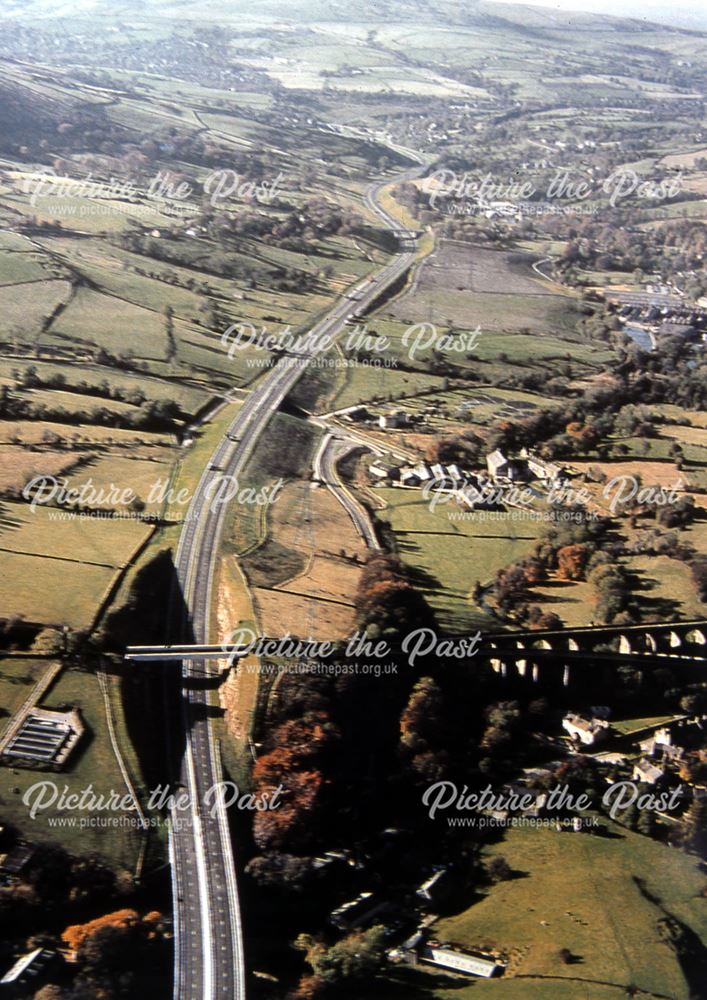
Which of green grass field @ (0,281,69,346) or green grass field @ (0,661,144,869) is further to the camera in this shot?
green grass field @ (0,281,69,346)

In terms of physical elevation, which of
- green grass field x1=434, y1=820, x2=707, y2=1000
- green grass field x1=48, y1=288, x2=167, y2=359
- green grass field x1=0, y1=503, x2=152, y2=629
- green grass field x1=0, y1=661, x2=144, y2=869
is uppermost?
green grass field x1=48, y1=288, x2=167, y2=359

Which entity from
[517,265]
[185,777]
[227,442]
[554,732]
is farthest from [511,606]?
[517,265]

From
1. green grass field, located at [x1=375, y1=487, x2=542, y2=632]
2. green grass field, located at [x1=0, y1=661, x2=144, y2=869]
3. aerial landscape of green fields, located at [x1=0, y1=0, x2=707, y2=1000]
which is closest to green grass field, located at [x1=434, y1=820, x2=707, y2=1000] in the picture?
Answer: aerial landscape of green fields, located at [x1=0, y1=0, x2=707, y2=1000]

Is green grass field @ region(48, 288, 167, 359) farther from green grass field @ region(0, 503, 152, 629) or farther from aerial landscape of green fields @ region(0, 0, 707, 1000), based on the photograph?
green grass field @ region(0, 503, 152, 629)

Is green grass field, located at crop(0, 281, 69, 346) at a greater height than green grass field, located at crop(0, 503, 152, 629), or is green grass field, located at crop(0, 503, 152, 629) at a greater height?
green grass field, located at crop(0, 281, 69, 346)

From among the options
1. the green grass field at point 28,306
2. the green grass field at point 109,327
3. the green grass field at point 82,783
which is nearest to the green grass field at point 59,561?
the green grass field at point 82,783

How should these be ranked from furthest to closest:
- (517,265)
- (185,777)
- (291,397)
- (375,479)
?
(517,265), (291,397), (375,479), (185,777)

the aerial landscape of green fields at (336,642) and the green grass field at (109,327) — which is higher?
the green grass field at (109,327)

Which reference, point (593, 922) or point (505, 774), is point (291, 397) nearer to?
point (505, 774)

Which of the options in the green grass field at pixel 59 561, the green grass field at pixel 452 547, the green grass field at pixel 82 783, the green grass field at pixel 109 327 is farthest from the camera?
the green grass field at pixel 109 327

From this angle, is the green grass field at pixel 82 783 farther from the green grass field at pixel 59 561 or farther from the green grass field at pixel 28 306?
the green grass field at pixel 28 306

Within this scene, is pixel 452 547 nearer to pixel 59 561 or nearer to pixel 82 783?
pixel 59 561
